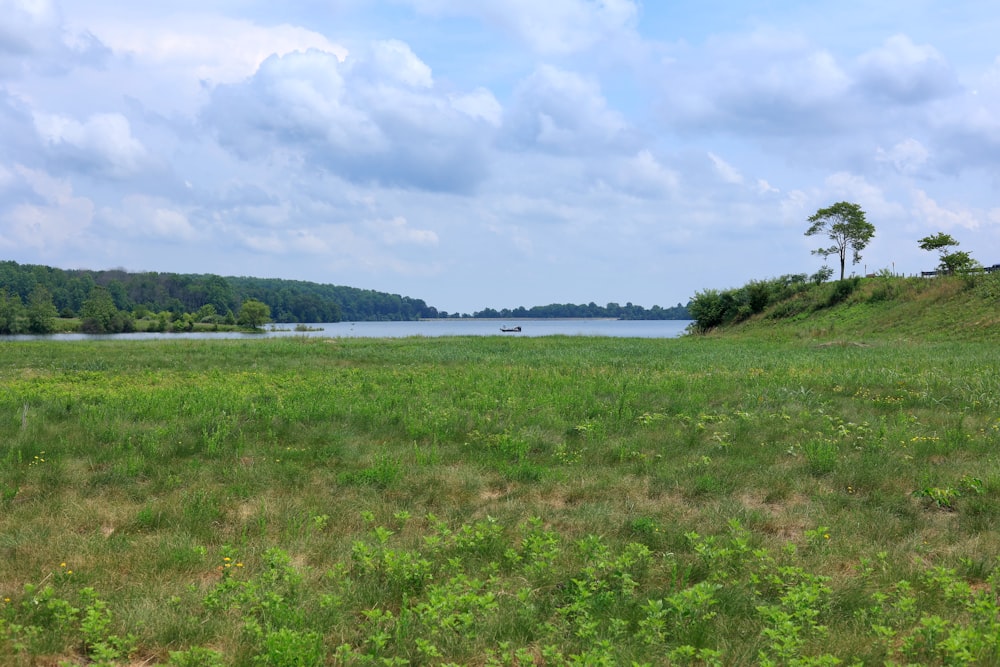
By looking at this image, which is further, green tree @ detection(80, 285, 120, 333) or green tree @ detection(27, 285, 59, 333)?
green tree @ detection(80, 285, 120, 333)

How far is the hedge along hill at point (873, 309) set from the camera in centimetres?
3659

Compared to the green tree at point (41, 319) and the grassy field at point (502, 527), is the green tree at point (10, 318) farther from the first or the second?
the grassy field at point (502, 527)

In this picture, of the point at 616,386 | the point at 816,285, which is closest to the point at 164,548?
the point at 616,386

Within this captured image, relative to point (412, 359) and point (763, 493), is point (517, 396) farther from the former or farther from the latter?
point (412, 359)

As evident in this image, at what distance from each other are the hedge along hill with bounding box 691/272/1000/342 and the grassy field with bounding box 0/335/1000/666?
1074 inches

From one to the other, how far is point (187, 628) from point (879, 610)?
18.5 ft

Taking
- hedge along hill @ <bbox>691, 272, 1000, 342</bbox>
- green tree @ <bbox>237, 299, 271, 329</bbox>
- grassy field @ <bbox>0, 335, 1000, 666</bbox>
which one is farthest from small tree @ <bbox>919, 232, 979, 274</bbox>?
green tree @ <bbox>237, 299, 271, 329</bbox>

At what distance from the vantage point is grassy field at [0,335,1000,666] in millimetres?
4883

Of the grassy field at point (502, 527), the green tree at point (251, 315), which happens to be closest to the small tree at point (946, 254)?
the grassy field at point (502, 527)

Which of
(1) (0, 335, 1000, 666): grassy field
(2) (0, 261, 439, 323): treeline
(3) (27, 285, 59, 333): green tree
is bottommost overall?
(1) (0, 335, 1000, 666): grassy field

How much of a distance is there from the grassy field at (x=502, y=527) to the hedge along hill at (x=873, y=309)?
1074 inches

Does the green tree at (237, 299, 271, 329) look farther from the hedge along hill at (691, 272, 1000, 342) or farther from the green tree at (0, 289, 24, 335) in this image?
the hedge along hill at (691, 272, 1000, 342)

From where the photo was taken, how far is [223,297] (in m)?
159

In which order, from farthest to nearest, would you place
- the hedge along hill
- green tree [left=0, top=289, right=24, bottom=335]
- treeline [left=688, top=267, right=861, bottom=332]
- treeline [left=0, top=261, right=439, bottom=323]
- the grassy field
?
treeline [left=0, top=261, right=439, bottom=323] < green tree [left=0, top=289, right=24, bottom=335] < treeline [left=688, top=267, right=861, bottom=332] < the hedge along hill < the grassy field
